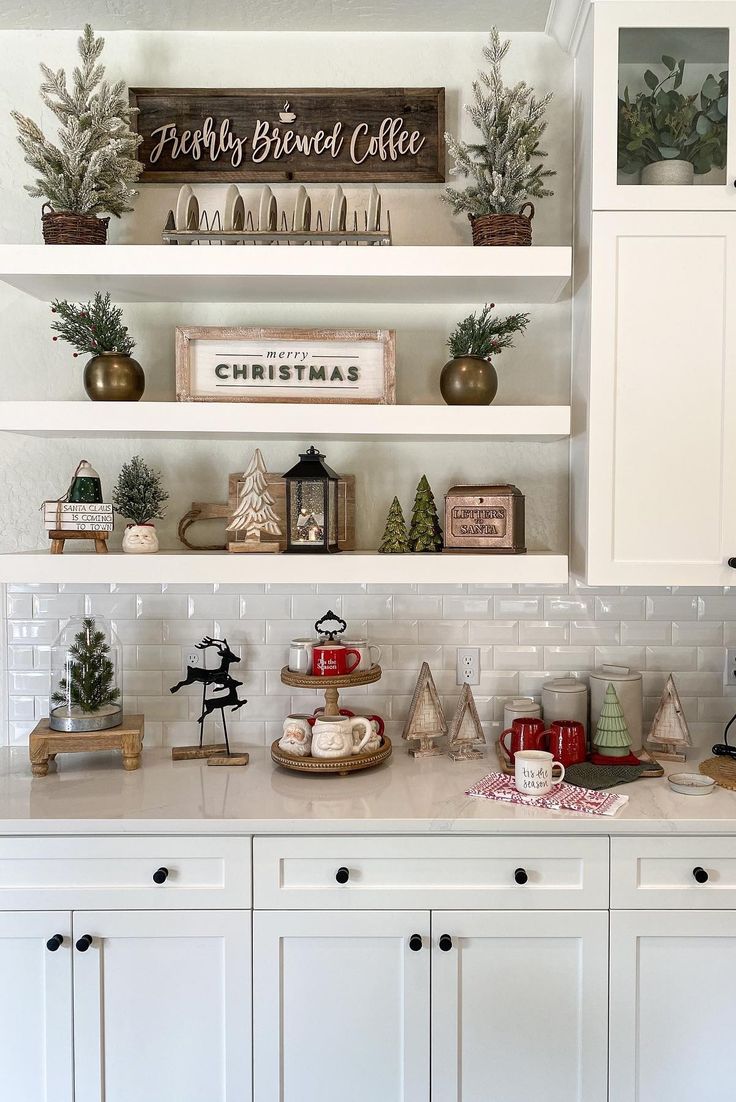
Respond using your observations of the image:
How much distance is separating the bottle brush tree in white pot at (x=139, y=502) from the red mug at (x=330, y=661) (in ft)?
1.66

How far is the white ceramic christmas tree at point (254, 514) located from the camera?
2119 mm

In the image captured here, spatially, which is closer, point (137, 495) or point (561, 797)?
point (561, 797)

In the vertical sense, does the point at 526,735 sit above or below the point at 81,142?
below

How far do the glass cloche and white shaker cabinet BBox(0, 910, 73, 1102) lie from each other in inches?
18.4

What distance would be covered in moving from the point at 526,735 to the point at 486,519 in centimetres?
56

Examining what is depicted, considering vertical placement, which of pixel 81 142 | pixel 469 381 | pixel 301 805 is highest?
pixel 81 142

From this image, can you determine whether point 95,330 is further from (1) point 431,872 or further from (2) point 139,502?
(1) point 431,872

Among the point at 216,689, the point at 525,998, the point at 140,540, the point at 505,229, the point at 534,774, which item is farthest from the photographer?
the point at 216,689

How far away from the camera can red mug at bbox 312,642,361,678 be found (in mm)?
2109

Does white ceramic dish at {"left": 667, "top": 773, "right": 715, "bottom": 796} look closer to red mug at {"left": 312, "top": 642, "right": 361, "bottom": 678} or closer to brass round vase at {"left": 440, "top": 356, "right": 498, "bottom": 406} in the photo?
red mug at {"left": 312, "top": 642, "right": 361, "bottom": 678}

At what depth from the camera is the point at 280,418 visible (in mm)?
2033

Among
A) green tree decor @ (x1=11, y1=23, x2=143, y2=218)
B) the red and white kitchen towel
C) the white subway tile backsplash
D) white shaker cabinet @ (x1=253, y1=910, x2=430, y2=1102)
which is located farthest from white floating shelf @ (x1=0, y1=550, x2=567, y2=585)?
green tree decor @ (x1=11, y1=23, x2=143, y2=218)

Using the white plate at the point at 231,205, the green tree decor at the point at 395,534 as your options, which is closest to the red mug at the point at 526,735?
the green tree decor at the point at 395,534

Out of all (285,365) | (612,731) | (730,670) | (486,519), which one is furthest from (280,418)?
(730,670)
